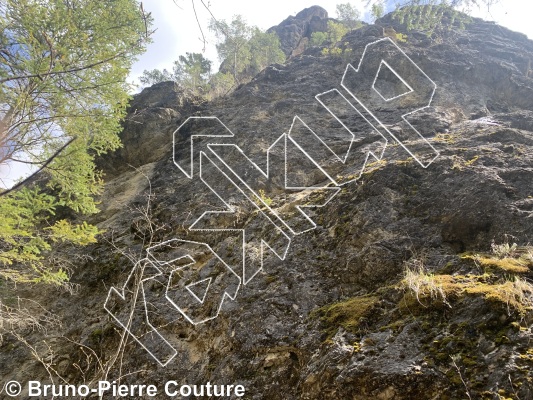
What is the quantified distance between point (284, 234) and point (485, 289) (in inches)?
135

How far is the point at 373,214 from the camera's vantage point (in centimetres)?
559

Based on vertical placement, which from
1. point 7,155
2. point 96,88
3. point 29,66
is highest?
point 29,66

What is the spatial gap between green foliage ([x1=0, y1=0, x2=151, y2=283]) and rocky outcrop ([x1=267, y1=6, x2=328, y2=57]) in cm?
2261

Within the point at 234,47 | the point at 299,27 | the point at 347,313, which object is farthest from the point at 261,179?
the point at 299,27

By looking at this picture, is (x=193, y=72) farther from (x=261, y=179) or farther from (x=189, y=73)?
(x=261, y=179)

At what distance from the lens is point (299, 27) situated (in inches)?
1318

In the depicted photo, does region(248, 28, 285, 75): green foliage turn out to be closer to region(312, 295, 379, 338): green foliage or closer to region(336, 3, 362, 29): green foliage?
region(336, 3, 362, 29): green foliage

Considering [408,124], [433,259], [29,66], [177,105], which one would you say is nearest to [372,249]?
[433,259]

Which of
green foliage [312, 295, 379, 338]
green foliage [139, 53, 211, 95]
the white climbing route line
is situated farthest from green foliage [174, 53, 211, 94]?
green foliage [312, 295, 379, 338]

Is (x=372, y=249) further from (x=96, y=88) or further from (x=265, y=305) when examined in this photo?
→ (x=96, y=88)

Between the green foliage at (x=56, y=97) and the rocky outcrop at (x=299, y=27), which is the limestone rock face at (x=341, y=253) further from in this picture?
the rocky outcrop at (x=299, y=27)

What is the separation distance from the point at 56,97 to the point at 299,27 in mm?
31362

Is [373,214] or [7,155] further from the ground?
[7,155]

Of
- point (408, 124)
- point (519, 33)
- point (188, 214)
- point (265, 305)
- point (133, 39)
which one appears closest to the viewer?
point (265, 305)
